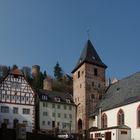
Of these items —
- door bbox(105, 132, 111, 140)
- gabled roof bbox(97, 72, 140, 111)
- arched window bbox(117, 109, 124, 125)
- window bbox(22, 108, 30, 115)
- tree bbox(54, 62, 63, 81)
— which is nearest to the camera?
door bbox(105, 132, 111, 140)

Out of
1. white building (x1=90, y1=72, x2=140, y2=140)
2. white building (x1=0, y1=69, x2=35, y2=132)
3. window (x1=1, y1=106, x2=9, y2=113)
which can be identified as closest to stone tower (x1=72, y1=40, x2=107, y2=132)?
white building (x1=90, y1=72, x2=140, y2=140)

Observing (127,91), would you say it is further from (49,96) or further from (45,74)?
(45,74)

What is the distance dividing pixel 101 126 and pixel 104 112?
263 cm

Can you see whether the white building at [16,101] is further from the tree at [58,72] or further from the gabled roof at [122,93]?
the tree at [58,72]

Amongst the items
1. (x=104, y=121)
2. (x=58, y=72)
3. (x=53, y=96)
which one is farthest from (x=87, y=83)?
(x=58, y=72)

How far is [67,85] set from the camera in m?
104

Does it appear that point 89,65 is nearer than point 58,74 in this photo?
Yes

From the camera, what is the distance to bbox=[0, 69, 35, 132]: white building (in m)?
60.2

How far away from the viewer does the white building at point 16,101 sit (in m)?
60.2

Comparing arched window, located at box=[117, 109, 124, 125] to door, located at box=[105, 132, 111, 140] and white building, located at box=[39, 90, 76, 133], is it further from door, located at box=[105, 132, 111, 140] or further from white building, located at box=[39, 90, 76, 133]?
white building, located at box=[39, 90, 76, 133]

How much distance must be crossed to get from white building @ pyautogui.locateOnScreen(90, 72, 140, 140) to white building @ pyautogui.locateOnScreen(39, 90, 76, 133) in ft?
23.1

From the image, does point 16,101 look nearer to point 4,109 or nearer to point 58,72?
point 4,109

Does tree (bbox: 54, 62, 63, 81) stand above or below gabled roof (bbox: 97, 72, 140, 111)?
above

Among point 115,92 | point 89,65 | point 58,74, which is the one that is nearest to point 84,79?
point 89,65
